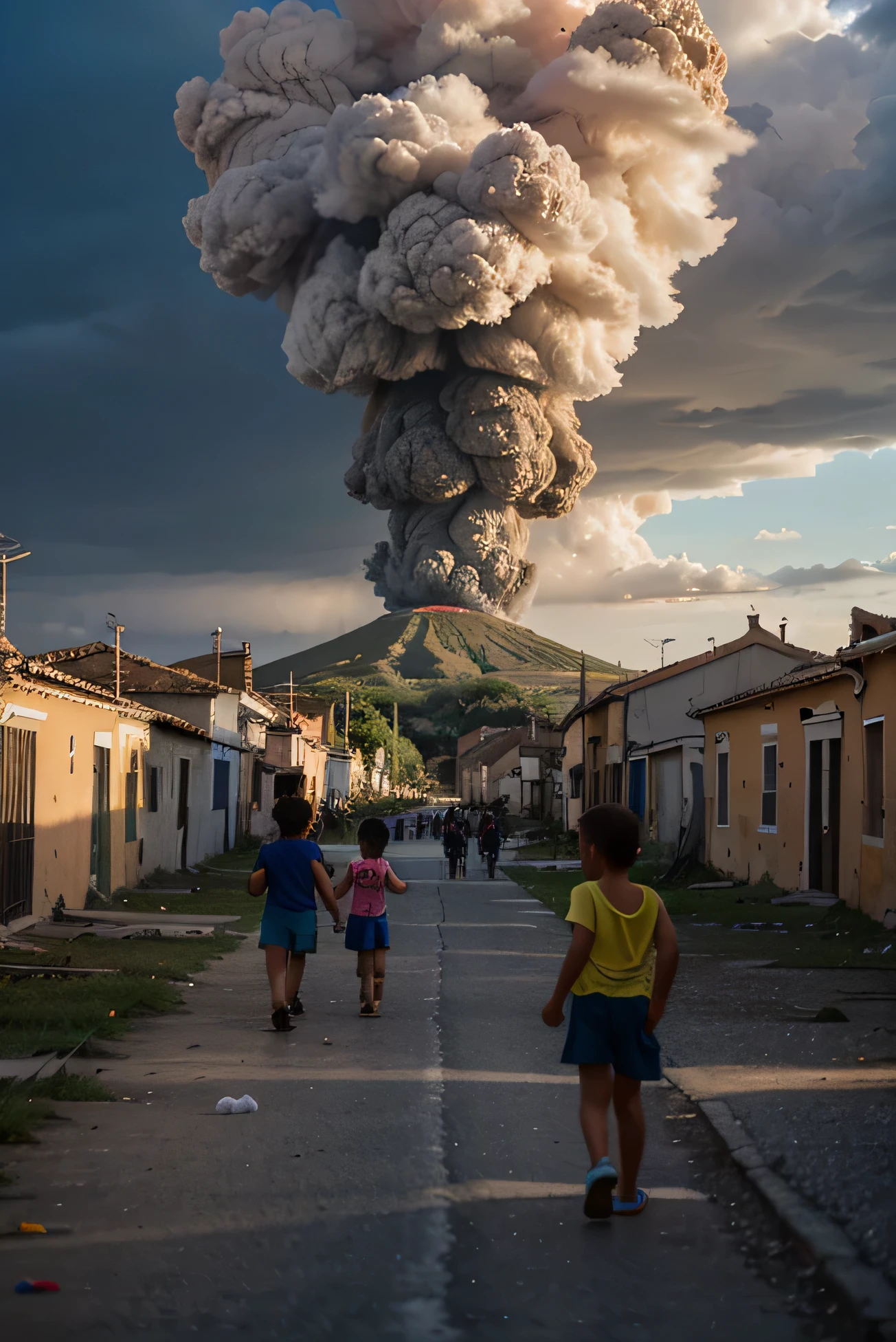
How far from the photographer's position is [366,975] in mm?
8133

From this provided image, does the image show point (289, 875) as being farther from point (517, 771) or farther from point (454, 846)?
point (517, 771)

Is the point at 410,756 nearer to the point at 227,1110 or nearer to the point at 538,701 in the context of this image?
the point at 538,701

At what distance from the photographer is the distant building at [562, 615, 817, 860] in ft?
77.8

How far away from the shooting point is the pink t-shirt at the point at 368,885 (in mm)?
8188

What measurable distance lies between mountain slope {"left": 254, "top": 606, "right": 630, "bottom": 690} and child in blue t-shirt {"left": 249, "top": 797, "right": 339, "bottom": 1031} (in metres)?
99.8

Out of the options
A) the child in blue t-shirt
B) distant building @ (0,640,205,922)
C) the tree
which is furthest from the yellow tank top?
the tree

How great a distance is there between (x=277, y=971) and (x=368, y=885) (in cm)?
90

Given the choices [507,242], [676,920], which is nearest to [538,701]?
[507,242]

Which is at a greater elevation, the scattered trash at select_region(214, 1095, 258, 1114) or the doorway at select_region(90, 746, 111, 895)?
the doorway at select_region(90, 746, 111, 895)

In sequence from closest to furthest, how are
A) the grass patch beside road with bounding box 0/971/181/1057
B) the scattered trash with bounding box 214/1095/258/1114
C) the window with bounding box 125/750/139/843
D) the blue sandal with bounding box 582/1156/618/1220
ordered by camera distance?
1. the blue sandal with bounding box 582/1156/618/1220
2. the scattered trash with bounding box 214/1095/258/1114
3. the grass patch beside road with bounding box 0/971/181/1057
4. the window with bounding box 125/750/139/843

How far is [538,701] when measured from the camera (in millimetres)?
103688

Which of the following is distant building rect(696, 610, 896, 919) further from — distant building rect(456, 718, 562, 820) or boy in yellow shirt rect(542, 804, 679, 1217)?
distant building rect(456, 718, 562, 820)

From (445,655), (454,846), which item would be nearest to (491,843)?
(454,846)

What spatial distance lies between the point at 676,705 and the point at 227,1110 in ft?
73.9
